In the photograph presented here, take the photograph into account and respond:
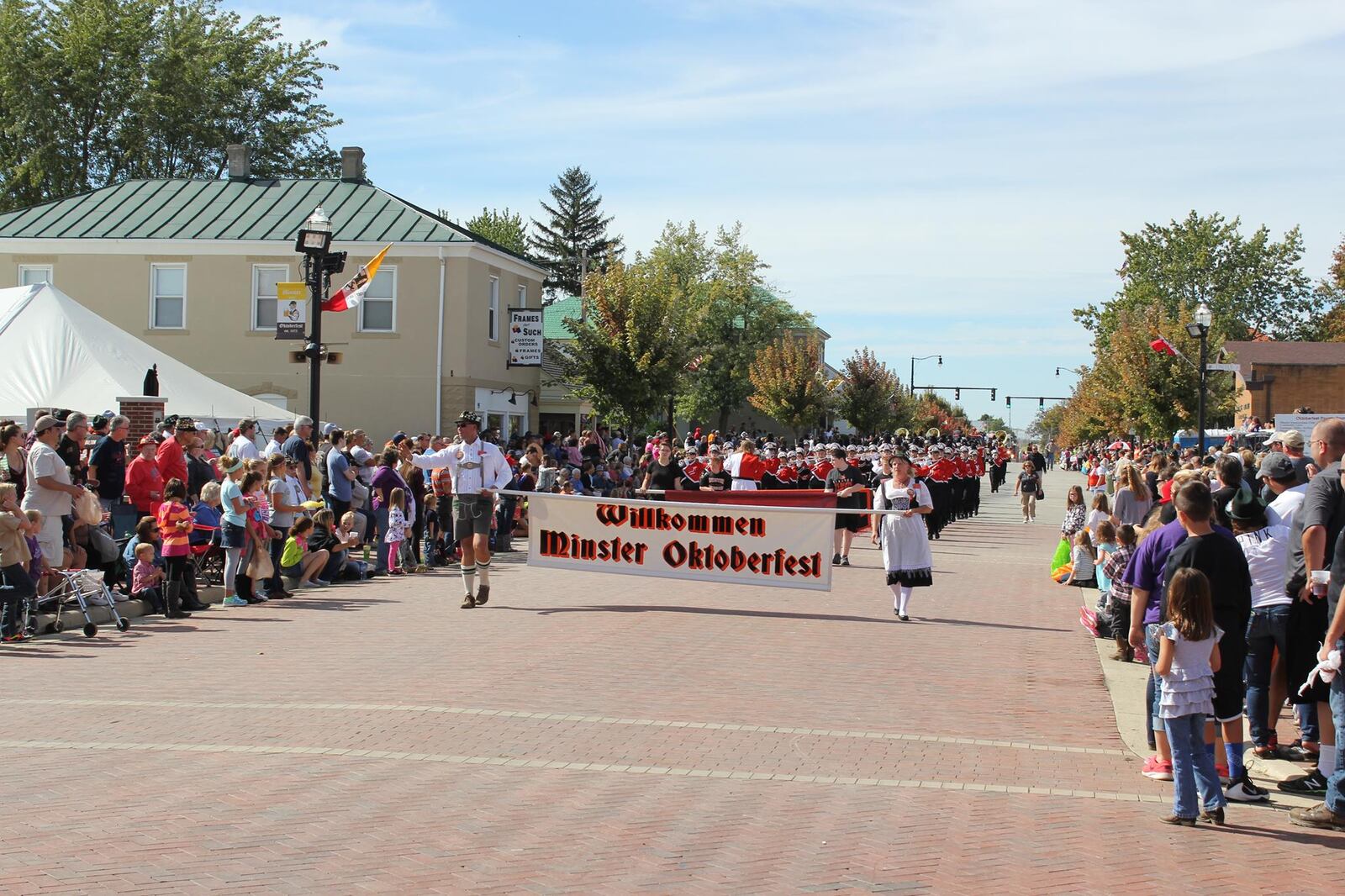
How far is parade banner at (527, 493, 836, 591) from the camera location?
14531 millimetres

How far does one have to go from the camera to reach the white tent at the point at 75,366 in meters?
21.4

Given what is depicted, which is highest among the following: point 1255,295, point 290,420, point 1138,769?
point 1255,295

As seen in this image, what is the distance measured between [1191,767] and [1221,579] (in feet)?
3.57

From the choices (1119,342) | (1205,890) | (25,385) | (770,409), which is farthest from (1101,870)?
(770,409)

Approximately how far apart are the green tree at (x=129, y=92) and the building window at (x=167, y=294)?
63.8 feet

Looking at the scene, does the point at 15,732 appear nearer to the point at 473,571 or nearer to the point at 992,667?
the point at 473,571

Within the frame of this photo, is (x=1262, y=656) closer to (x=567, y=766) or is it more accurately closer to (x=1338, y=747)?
(x=1338, y=747)

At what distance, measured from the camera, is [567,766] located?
25.7 feet

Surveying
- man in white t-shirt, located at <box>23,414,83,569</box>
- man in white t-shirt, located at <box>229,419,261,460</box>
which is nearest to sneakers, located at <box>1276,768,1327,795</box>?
man in white t-shirt, located at <box>23,414,83,569</box>

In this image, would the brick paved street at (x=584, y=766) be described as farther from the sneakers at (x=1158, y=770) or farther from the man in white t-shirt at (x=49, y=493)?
the man in white t-shirt at (x=49, y=493)

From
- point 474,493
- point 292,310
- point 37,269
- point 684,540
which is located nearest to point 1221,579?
point 684,540

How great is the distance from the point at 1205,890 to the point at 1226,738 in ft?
6.13

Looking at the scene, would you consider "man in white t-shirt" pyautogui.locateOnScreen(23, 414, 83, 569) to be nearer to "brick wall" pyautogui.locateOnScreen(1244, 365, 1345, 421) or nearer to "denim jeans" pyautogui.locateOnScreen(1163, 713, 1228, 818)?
"denim jeans" pyautogui.locateOnScreen(1163, 713, 1228, 818)

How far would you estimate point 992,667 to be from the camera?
466 inches
